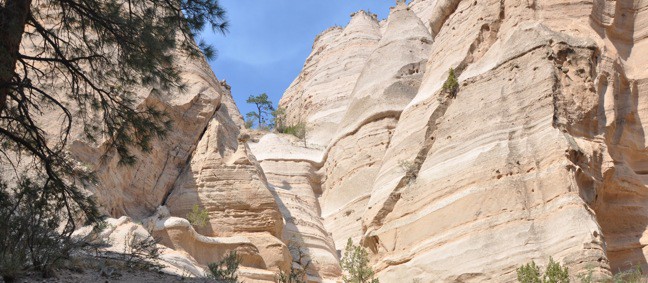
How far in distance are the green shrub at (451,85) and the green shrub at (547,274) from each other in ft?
26.2

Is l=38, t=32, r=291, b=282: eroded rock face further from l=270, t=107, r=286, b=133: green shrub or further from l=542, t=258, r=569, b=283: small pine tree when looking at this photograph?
l=270, t=107, r=286, b=133: green shrub

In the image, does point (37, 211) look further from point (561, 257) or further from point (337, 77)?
point (337, 77)

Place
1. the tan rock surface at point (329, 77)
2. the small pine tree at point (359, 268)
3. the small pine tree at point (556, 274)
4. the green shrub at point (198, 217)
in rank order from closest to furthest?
the small pine tree at point (556, 274), the small pine tree at point (359, 268), the green shrub at point (198, 217), the tan rock surface at point (329, 77)

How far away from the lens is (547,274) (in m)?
17.0

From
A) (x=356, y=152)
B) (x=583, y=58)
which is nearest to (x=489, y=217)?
(x=583, y=58)

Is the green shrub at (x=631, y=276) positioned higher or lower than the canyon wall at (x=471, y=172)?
lower

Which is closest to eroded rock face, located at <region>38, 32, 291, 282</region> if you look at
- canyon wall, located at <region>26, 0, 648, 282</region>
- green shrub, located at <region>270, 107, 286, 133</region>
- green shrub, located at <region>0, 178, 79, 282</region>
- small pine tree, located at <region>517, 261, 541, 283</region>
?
canyon wall, located at <region>26, 0, 648, 282</region>

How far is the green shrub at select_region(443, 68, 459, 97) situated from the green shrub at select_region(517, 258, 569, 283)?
7985 mm

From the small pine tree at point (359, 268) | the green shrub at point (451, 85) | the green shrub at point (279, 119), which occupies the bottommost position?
the small pine tree at point (359, 268)

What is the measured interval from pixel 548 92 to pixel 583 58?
5.76 ft

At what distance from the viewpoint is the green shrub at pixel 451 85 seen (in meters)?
24.5

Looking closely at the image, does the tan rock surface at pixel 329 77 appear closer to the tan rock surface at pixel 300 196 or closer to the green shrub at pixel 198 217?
the tan rock surface at pixel 300 196

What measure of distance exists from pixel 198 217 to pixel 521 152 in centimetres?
1079

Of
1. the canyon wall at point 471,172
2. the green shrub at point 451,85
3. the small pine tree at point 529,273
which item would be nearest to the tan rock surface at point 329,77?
the canyon wall at point 471,172
